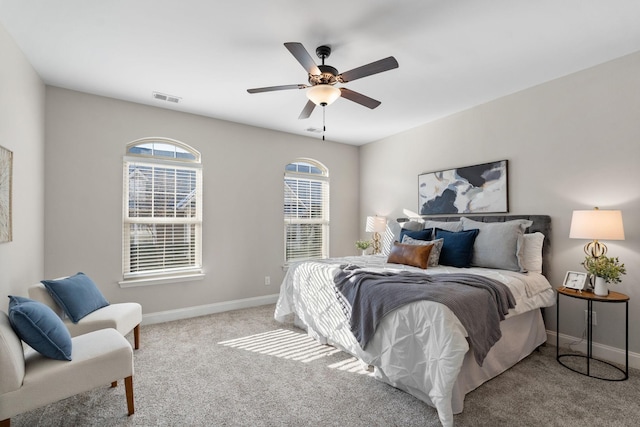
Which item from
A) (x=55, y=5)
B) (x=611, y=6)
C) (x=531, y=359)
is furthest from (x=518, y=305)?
(x=55, y=5)

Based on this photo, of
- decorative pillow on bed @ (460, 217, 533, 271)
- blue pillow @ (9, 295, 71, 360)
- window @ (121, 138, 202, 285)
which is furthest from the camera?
window @ (121, 138, 202, 285)

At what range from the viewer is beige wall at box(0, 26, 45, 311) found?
2377 millimetres

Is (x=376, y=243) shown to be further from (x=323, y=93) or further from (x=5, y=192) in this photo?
(x=5, y=192)

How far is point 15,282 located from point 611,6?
4.91 m

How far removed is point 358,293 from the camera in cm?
257

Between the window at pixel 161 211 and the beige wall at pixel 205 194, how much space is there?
0.12m

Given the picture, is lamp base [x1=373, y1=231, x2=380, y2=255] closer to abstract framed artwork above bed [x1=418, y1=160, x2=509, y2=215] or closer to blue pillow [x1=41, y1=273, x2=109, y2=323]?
abstract framed artwork above bed [x1=418, y1=160, x2=509, y2=215]

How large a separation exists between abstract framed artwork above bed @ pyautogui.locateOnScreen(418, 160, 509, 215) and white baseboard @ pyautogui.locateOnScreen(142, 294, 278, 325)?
108 inches

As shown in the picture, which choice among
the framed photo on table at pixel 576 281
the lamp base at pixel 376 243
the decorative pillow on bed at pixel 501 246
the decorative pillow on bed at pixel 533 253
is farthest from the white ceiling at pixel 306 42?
the lamp base at pixel 376 243

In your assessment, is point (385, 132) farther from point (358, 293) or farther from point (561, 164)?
point (358, 293)

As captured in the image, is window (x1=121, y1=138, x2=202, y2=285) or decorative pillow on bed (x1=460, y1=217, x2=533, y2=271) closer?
decorative pillow on bed (x1=460, y1=217, x2=533, y2=271)

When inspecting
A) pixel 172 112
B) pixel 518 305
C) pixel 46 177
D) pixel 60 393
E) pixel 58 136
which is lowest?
pixel 60 393

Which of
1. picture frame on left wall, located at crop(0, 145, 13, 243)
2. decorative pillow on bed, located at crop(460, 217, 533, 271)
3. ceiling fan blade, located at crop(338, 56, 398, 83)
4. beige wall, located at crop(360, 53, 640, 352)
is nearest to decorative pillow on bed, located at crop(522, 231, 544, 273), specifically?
decorative pillow on bed, located at crop(460, 217, 533, 271)

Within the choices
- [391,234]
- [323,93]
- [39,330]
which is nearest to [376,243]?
[391,234]
